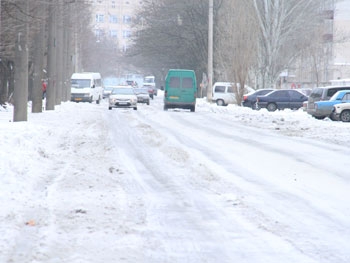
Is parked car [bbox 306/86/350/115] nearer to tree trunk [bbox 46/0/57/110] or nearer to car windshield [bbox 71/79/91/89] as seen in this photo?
tree trunk [bbox 46/0/57/110]

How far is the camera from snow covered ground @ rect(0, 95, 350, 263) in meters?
7.23

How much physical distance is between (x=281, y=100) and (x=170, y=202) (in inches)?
1502

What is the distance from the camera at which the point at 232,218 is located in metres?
8.94

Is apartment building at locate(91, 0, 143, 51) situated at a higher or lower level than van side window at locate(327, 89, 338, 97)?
higher

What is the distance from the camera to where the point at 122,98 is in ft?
154

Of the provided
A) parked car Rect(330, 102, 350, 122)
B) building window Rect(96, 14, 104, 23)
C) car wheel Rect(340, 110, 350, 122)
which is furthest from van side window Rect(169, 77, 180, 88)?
building window Rect(96, 14, 104, 23)

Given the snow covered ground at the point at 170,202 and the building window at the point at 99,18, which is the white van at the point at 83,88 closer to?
the snow covered ground at the point at 170,202

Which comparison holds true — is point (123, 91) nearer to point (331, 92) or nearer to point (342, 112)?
point (331, 92)

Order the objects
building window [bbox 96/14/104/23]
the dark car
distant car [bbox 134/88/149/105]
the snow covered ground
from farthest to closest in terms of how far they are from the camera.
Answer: building window [bbox 96/14/104/23]
distant car [bbox 134/88/149/105]
the dark car
the snow covered ground

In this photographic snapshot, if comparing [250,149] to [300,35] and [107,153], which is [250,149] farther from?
[300,35]

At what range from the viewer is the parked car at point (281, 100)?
156 feet

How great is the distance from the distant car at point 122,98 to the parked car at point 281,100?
7.71 m

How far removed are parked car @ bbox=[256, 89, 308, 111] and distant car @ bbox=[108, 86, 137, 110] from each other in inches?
304

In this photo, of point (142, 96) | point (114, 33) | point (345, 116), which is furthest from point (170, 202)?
point (114, 33)
